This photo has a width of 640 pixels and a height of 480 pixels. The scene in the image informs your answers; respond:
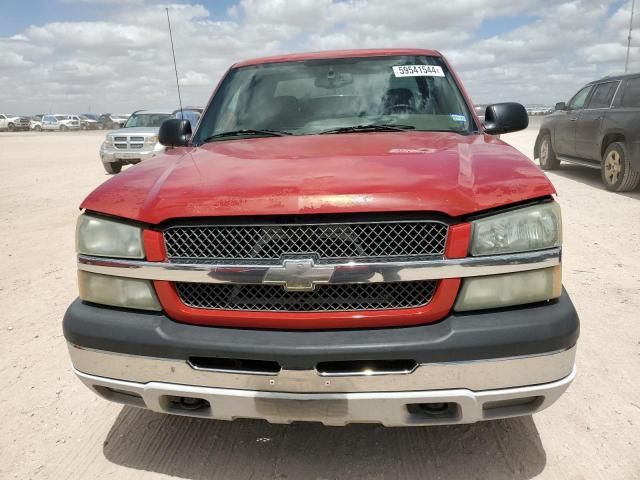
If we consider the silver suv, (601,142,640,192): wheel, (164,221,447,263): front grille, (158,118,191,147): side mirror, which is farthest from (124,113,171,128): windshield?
(164,221,447,263): front grille

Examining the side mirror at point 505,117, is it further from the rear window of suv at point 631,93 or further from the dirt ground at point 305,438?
the rear window of suv at point 631,93

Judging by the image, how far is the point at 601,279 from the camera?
472cm

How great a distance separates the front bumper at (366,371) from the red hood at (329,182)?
42cm

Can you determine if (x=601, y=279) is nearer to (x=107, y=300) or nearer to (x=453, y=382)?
(x=453, y=382)

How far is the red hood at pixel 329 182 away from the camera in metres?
1.93

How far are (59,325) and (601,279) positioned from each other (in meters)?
4.34

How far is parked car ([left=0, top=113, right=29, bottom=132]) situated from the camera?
54969mm

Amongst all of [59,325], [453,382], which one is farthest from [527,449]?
[59,325]

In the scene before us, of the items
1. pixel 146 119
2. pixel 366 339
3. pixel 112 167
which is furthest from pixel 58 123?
pixel 366 339

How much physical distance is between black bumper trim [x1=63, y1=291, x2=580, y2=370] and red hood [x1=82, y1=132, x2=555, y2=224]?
397 millimetres

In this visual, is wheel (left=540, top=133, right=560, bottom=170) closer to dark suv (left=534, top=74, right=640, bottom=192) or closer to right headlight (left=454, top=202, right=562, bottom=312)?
dark suv (left=534, top=74, right=640, bottom=192)

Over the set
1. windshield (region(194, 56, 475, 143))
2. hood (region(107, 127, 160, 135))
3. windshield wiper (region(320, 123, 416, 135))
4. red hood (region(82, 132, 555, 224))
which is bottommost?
hood (region(107, 127, 160, 135))

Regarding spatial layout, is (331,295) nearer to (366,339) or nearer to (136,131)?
(366,339)

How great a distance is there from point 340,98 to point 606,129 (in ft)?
24.1
